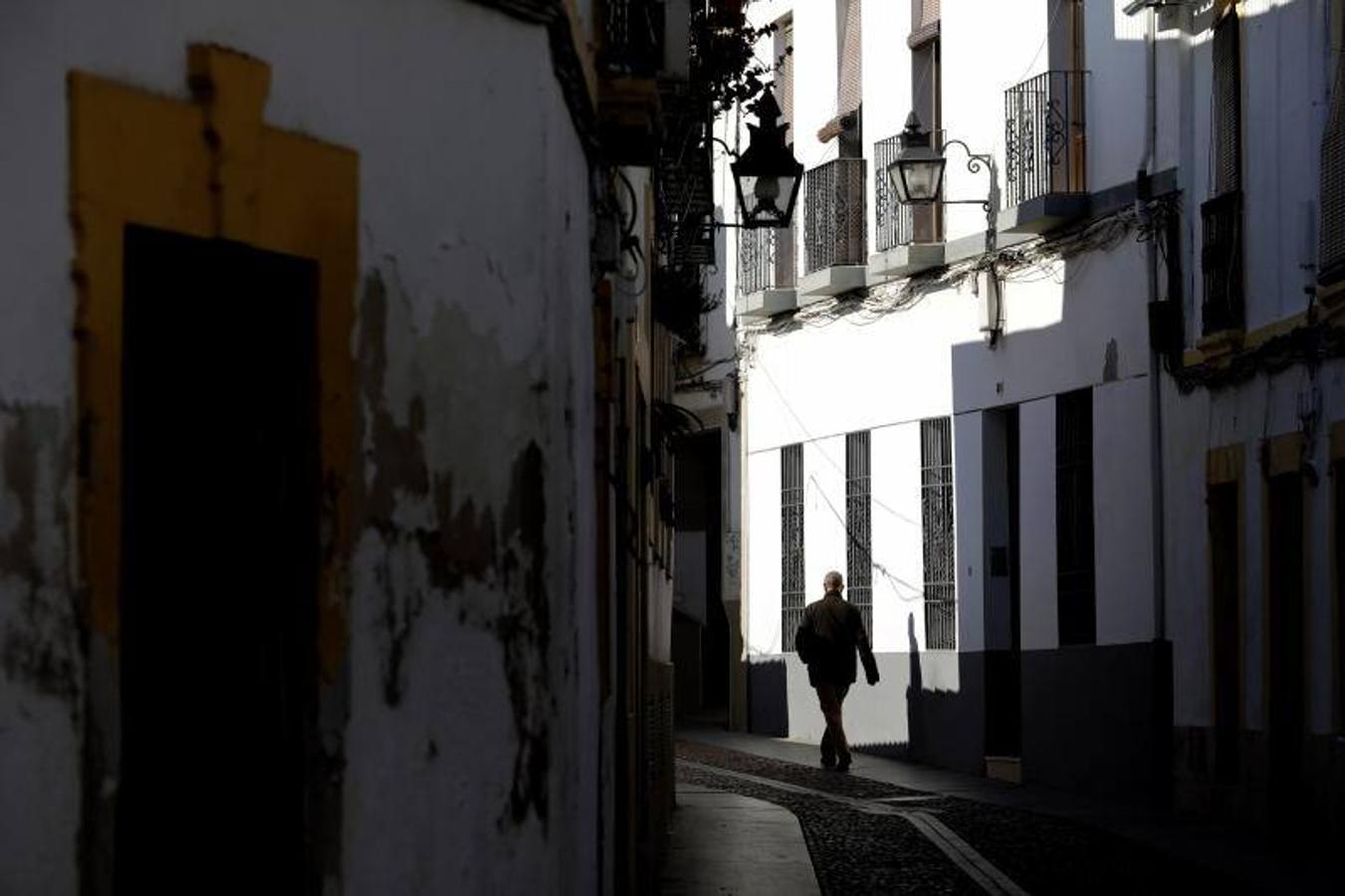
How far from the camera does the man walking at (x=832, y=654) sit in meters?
24.1

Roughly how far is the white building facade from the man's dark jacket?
4.45 ft

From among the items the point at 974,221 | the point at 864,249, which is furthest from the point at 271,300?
the point at 864,249

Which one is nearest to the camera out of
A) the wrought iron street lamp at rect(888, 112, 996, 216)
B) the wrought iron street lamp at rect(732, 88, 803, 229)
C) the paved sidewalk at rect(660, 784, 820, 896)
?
the paved sidewalk at rect(660, 784, 820, 896)

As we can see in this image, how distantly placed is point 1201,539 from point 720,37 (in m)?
5.98

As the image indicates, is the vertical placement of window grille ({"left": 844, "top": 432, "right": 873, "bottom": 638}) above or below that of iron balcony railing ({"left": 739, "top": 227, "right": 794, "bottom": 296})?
below

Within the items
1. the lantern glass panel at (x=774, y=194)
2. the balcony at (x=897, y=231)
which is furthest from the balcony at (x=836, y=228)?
the lantern glass panel at (x=774, y=194)

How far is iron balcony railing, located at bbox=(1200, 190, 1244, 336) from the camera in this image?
65.2 ft

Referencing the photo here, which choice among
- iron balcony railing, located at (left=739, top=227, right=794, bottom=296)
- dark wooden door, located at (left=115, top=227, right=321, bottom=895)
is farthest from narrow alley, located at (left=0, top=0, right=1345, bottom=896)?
iron balcony railing, located at (left=739, top=227, right=794, bottom=296)

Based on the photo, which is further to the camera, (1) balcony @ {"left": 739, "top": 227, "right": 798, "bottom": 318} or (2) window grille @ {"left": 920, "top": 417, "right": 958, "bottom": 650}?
(1) balcony @ {"left": 739, "top": 227, "right": 798, "bottom": 318}

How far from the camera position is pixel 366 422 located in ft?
24.8

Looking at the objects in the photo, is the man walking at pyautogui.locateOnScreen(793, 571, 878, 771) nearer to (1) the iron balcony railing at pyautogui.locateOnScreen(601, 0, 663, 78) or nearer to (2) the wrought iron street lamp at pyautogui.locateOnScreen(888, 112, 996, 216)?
(2) the wrought iron street lamp at pyautogui.locateOnScreen(888, 112, 996, 216)

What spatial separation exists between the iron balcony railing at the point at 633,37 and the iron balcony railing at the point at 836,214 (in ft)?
53.3

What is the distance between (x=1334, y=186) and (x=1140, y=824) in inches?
177

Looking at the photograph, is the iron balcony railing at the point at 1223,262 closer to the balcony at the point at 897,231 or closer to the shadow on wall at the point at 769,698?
the balcony at the point at 897,231
